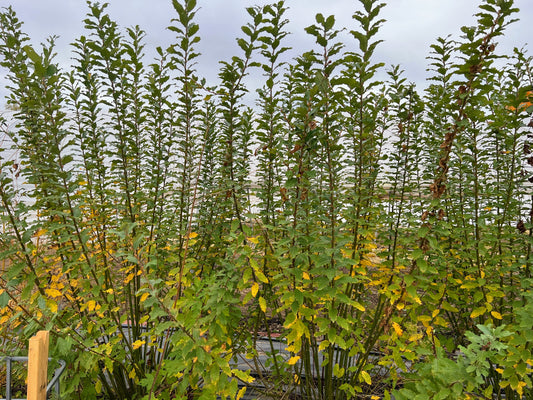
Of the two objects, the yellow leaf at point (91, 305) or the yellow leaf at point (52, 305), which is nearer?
the yellow leaf at point (52, 305)

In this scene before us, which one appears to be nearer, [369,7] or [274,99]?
[369,7]

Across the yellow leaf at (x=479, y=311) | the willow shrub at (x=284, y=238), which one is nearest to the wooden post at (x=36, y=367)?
the willow shrub at (x=284, y=238)

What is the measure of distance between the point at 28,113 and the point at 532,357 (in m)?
3.09

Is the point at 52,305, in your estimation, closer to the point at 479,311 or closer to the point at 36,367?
the point at 36,367

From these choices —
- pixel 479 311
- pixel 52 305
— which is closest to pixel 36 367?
pixel 52 305

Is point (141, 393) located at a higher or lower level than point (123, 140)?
lower

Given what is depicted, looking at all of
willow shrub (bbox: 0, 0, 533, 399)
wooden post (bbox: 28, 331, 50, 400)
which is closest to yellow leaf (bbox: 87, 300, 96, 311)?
willow shrub (bbox: 0, 0, 533, 399)

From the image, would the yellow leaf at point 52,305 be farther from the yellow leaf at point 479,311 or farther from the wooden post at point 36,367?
the yellow leaf at point 479,311

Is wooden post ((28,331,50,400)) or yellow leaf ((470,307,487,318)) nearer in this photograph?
wooden post ((28,331,50,400))

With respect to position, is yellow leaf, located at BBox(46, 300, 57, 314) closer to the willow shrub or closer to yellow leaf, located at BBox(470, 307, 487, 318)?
the willow shrub

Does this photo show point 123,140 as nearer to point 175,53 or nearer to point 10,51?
point 175,53

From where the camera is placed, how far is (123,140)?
8.20 feet

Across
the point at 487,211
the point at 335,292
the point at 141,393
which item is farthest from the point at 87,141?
the point at 487,211

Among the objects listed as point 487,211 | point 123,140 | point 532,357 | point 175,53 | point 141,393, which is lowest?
point 141,393
